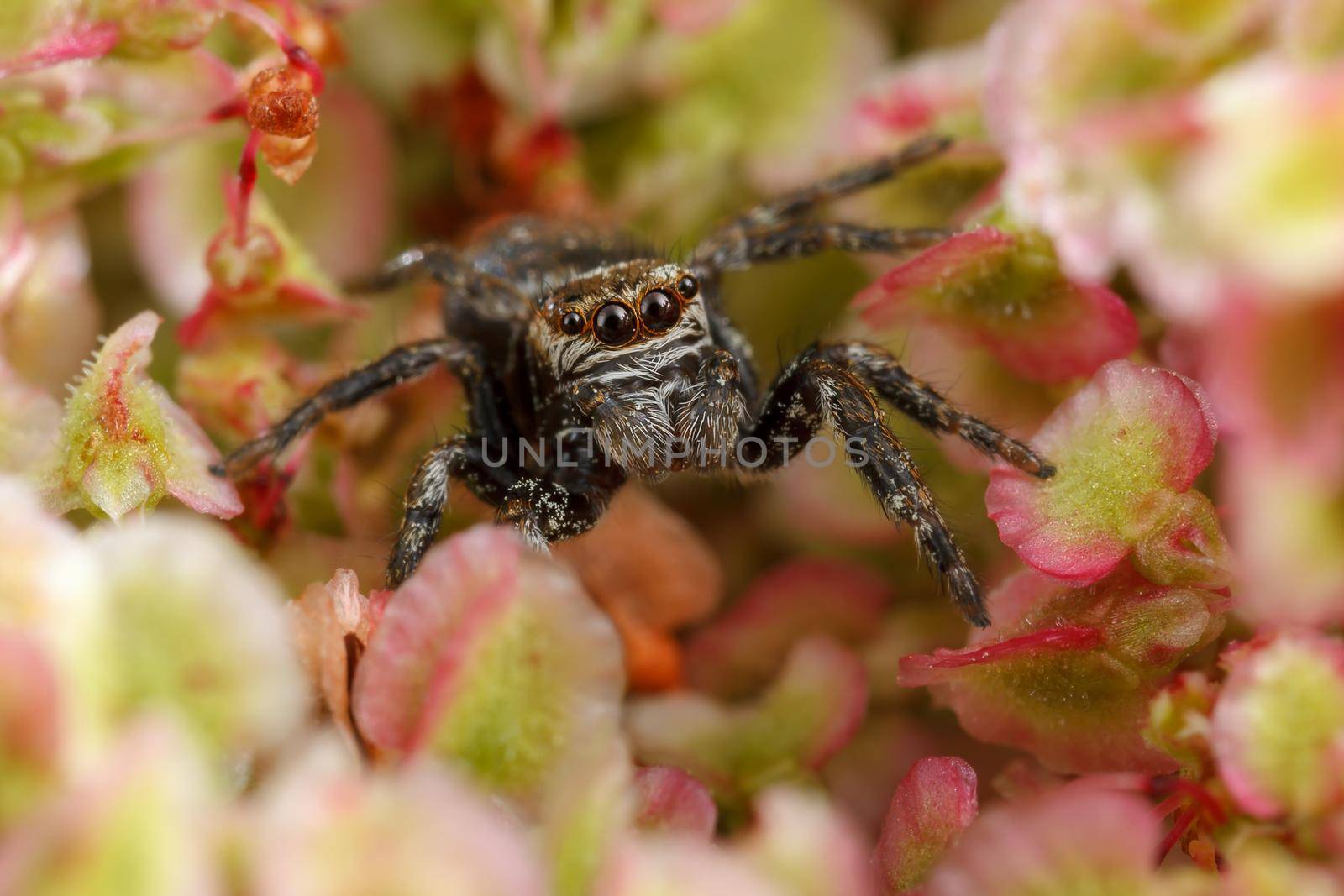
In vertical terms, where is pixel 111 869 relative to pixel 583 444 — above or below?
above

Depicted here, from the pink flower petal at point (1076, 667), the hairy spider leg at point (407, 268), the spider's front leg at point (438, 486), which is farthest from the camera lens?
the hairy spider leg at point (407, 268)

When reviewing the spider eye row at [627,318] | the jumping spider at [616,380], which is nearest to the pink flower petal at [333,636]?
Answer: the jumping spider at [616,380]

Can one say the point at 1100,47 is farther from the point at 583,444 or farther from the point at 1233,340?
the point at 583,444

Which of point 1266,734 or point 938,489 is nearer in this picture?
point 1266,734

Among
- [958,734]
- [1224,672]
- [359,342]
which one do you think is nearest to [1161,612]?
[1224,672]

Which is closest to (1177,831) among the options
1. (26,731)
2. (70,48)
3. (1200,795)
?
Result: (1200,795)

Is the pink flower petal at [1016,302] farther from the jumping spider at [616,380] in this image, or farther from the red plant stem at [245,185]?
the red plant stem at [245,185]

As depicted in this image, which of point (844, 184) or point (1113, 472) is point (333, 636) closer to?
point (1113, 472)
